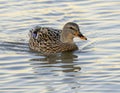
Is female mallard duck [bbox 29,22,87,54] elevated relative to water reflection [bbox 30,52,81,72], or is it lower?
elevated

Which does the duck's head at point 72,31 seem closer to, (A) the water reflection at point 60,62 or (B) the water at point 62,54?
(B) the water at point 62,54

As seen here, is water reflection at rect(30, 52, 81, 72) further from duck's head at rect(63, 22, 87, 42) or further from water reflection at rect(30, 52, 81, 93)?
duck's head at rect(63, 22, 87, 42)

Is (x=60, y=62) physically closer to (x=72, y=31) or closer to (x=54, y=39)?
(x=72, y=31)

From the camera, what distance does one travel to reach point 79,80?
11.9 meters

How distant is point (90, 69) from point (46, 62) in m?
1.55

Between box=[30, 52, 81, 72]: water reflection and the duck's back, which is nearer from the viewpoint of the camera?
box=[30, 52, 81, 72]: water reflection

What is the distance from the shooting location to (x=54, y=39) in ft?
51.1

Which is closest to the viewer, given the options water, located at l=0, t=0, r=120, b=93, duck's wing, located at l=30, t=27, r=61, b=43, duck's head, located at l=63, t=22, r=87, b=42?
water, located at l=0, t=0, r=120, b=93

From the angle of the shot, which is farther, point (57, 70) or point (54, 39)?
point (54, 39)

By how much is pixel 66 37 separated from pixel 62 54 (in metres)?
0.78

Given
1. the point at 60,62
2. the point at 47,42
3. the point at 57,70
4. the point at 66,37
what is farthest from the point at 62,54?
the point at 57,70

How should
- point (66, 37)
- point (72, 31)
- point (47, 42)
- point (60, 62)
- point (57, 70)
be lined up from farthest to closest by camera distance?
1. point (66, 37)
2. point (47, 42)
3. point (72, 31)
4. point (60, 62)
5. point (57, 70)

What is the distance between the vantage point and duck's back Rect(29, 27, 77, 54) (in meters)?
15.3

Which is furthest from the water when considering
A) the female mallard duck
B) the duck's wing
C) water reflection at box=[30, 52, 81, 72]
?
the duck's wing
